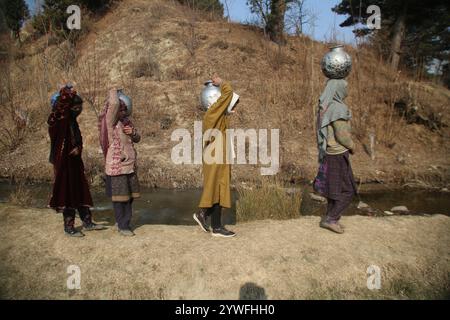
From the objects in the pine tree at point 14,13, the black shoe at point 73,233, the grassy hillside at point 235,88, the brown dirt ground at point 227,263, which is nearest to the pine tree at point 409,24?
the grassy hillside at point 235,88

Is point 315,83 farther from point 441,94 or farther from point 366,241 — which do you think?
point 366,241

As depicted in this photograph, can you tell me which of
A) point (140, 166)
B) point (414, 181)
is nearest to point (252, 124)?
point (140, 166)

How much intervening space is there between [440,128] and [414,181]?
3.76m

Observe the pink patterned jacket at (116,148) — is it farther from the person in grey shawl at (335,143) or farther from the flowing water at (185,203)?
the flowing water at (185,203)

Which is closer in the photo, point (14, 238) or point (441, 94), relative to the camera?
point (14, 238)

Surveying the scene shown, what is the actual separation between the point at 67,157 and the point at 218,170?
164 centimetres

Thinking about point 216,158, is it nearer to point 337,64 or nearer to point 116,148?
point 116,148

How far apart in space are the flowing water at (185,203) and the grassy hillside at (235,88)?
0.58m

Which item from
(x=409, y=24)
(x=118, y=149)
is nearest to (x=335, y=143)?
(x=118, y=149)

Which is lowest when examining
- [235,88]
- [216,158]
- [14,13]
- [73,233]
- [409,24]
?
[73,233]

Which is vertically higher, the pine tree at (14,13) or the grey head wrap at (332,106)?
the pine tree at (14,13)

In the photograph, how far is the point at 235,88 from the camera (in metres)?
13.6

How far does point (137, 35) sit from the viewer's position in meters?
18.2

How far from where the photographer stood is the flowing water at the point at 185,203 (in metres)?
6.58
